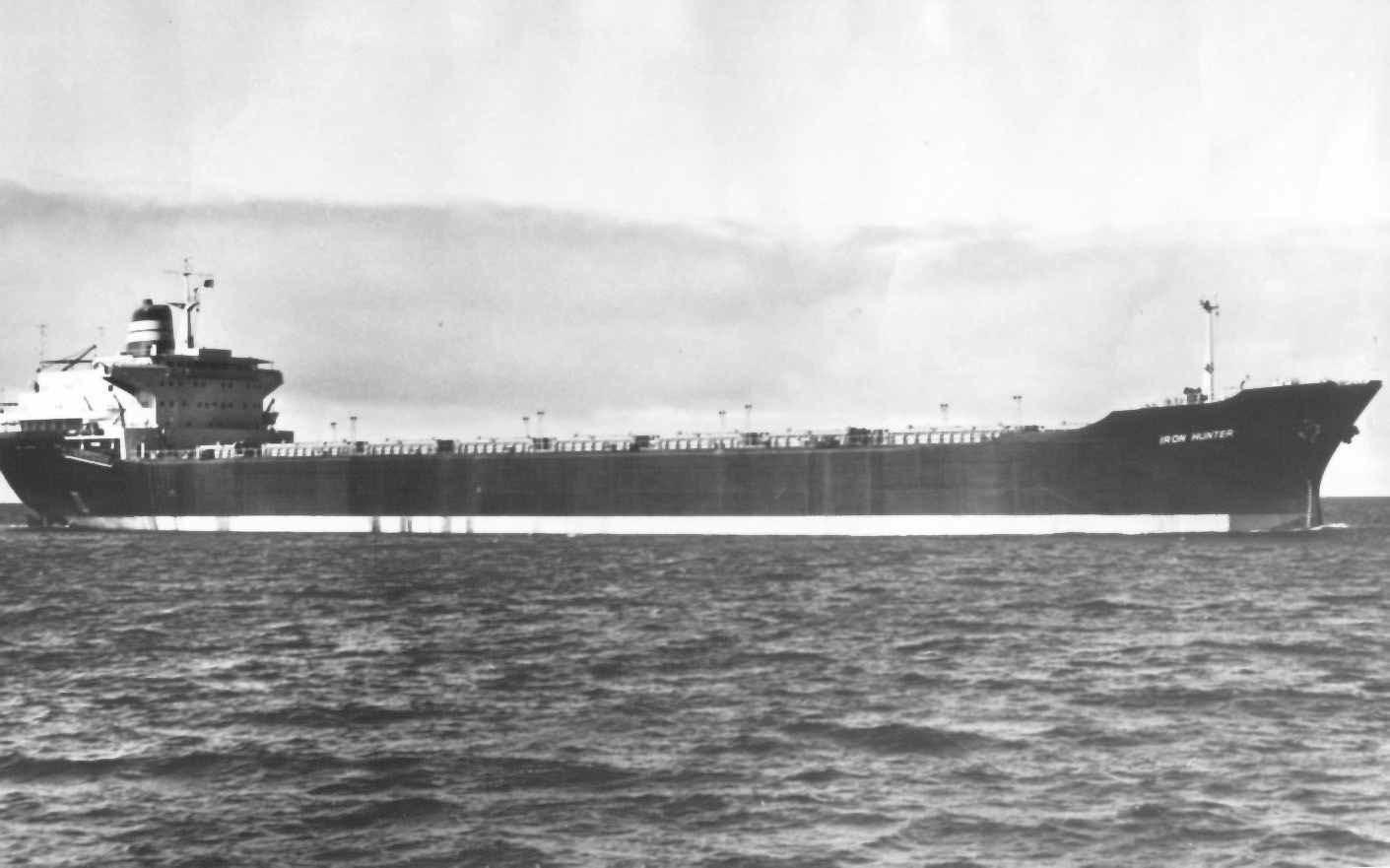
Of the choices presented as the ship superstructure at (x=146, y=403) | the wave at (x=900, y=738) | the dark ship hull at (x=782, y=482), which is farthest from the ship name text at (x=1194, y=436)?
the ship superstructure at (x=146, y=403)

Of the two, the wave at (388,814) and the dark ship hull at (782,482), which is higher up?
the dark ship hull at (782,482)

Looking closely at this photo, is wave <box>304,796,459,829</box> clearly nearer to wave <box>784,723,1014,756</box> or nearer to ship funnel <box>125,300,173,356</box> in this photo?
wave <box>784,723,1014,756</box>

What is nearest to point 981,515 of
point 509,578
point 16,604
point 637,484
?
point 637,484

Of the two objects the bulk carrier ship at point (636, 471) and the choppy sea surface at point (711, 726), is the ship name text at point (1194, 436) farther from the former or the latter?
the choppy sea surface at point (711, 726)

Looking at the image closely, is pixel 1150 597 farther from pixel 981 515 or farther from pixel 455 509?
pixel 455 509

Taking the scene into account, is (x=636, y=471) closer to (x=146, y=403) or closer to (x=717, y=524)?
(x=717, y=524)

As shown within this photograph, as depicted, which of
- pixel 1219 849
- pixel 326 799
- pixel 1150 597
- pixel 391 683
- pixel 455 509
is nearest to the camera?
pixel 1219 849
